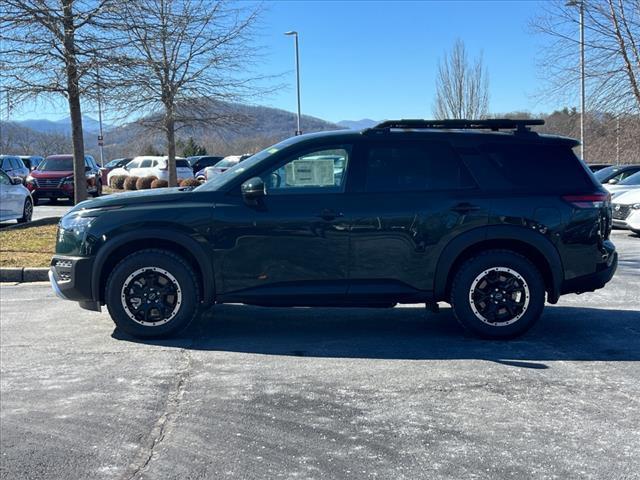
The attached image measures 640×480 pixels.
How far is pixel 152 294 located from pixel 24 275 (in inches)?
161

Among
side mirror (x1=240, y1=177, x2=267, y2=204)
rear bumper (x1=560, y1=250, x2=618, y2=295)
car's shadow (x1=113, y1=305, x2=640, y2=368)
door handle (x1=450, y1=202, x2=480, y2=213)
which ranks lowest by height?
car's shadow (x1=113, y1=305, x2=640, y2=368)

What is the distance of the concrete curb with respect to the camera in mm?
8641

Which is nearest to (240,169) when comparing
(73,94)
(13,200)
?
(73,94)

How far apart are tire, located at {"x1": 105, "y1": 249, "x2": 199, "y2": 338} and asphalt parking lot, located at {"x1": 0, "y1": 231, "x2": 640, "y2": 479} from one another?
18 cm

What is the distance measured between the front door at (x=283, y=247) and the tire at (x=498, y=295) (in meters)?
1.07

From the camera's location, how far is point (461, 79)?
2706 cm

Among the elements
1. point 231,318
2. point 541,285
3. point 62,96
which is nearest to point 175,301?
point 231,318

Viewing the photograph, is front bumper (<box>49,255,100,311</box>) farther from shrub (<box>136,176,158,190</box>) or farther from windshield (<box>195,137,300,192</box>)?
shrub (<box>136,176,158,190</box>)

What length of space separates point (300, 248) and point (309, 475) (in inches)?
97.3

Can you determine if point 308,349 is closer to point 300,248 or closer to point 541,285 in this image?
point 300,248

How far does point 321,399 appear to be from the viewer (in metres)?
4.20

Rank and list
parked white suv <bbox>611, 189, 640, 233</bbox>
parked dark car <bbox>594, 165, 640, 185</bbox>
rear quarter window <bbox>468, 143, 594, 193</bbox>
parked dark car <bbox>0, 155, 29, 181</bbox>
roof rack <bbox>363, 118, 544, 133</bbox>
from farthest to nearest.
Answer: parked dark car <bbox>0, 155, 29, 181</bbox> → parked dark car <bbox>594, 165, 640, 185</bbox> → parked white suv <bbox>611, 189, 640, 233</bbox> → roof rack <bbox>363, 118, 544, 133</bbox> → rear quarter window <bbox>468, 143, 594, 193</bbox>

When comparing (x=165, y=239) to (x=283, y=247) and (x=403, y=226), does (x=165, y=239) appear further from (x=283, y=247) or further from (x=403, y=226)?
(x=403, y=226)

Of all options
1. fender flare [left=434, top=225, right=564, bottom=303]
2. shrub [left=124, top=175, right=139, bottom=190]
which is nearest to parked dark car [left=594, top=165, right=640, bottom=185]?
fender flare [left=434, top=225, right=564, bottom=303]
